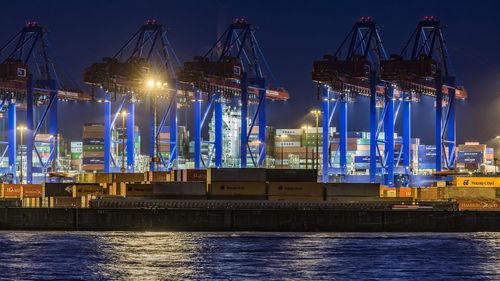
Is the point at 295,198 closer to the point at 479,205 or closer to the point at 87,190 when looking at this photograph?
the point at 479,205

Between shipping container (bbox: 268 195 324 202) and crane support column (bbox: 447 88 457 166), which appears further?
crane support column (bbox: 447 88 457 166)

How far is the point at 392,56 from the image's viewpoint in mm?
98000

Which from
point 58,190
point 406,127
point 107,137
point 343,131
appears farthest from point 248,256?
point 107,137

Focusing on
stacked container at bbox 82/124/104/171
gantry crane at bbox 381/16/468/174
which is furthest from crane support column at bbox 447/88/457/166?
stacked container at bbox 82/124/104/171

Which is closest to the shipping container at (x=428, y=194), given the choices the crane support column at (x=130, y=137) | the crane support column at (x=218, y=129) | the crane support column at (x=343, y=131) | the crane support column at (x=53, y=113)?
the crane support column at (x=343, y=131)

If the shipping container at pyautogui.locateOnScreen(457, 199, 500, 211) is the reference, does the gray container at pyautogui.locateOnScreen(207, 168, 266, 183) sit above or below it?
above

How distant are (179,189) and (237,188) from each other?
360 cm

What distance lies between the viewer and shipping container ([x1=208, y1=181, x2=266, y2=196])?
66.8 meters

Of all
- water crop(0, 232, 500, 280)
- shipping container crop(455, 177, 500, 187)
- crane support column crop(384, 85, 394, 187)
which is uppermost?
crane support column crop(384, 85, 394, 187)

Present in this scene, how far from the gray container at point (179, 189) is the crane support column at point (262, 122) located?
39275 mm

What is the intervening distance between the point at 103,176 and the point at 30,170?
37.6 metres

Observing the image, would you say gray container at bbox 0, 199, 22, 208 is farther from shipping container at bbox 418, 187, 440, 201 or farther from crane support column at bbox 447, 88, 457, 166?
crane support column at bbox 447, 88, 457, 166

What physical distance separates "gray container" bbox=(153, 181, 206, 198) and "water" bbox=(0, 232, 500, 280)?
3.48 m

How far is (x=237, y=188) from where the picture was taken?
6675cm
